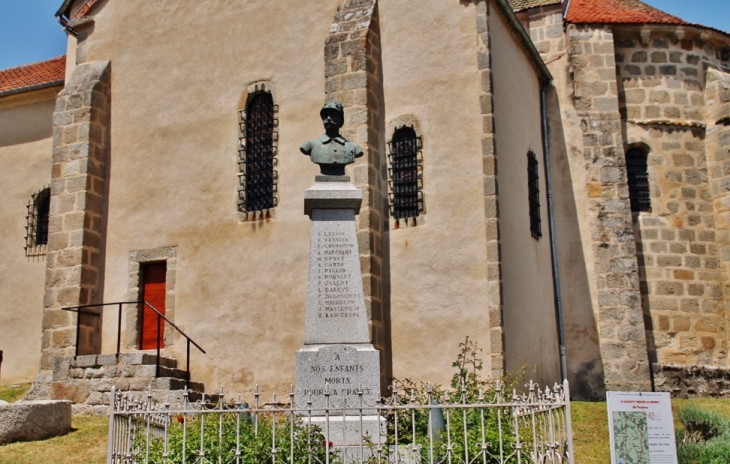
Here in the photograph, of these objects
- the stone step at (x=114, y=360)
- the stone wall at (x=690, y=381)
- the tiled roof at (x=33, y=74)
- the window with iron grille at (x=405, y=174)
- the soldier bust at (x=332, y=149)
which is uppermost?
the tiled roof at (x=33, y=74)

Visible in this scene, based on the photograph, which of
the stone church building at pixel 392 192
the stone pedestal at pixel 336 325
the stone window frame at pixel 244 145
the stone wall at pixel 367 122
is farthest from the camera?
the stone window frame at pixel 244 145

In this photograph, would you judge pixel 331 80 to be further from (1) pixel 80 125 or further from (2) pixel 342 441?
(2) pixel 342 441

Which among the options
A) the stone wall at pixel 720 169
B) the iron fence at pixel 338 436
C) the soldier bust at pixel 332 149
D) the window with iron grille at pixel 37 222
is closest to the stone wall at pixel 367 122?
the soldier bust at pixel 332 149

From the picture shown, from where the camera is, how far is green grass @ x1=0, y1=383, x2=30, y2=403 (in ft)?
47.9

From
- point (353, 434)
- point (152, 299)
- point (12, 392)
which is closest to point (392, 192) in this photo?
point (152, 299)

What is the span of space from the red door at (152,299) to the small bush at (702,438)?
829 cm

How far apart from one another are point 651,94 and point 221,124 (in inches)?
329

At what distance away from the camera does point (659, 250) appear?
16031 mm

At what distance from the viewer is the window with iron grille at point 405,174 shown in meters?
13.1

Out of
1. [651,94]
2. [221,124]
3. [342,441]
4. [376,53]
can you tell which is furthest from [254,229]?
[651,94]

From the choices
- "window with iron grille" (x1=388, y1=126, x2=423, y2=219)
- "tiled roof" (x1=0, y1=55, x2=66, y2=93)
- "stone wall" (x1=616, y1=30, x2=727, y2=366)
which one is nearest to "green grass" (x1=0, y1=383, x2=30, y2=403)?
"tiled roof" (x1=0, y1=55, x2=66, y2=93)

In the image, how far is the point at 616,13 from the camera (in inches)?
669

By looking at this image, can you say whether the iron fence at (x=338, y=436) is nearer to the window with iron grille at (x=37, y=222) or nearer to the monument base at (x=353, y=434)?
the monument base at (x=353, y=434)

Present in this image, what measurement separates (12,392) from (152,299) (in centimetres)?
326
